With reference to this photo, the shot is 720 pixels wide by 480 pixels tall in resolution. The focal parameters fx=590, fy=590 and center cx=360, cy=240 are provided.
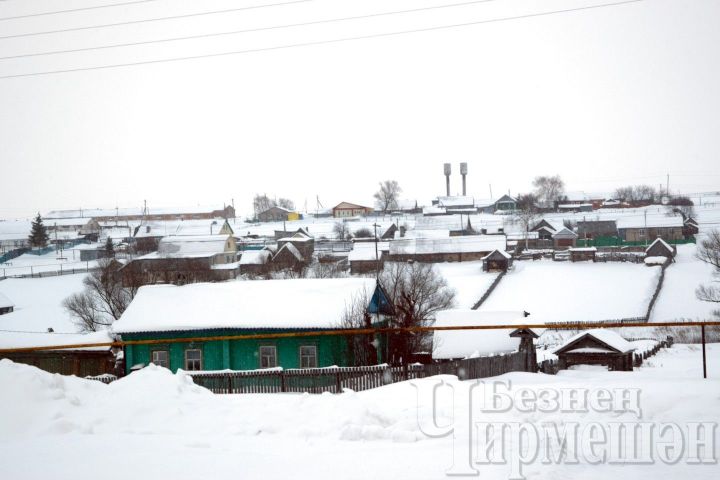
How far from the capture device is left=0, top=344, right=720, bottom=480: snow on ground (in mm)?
4883

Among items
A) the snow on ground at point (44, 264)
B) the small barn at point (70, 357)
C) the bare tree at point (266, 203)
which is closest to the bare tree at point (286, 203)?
the bare tree at point (266, 203)

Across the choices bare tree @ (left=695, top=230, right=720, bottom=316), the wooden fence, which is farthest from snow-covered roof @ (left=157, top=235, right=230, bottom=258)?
the wooden fence

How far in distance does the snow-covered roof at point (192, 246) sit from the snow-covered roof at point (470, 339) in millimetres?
37338

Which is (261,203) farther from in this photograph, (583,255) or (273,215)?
(583,255)

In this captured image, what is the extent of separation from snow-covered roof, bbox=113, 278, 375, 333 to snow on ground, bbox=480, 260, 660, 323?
700 inches

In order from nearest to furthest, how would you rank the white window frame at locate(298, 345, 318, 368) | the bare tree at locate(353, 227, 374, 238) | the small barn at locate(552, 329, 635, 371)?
the white window frame at locate(298, 345, 318, 368) < the small barn at locate(552, 329, 635, 371) < the bare tree at locate(353, 227, 374, 238)

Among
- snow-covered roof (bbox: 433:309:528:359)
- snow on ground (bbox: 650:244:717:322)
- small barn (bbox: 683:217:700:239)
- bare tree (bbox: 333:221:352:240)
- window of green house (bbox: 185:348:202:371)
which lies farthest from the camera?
bare tree (bbox: 333:221:352:240)

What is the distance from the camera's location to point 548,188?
11600cm

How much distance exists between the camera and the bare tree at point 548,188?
373 feet

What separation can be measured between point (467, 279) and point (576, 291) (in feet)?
31.3

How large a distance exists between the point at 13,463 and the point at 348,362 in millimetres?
14791

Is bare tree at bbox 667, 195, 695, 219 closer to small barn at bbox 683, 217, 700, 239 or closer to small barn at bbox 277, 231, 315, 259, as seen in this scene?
small barn at bbox 683, 217, 700, 239

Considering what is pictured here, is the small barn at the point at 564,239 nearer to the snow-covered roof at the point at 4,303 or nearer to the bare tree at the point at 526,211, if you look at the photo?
the bare tree at the point at 526,211

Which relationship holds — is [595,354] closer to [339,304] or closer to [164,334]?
[339,304]
